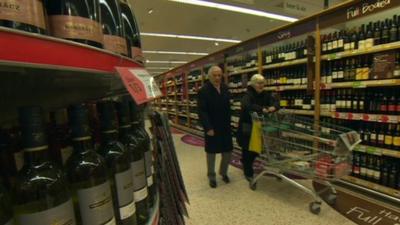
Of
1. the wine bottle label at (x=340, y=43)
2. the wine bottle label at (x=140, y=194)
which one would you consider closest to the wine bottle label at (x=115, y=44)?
the wine bottle label at (x=140, y=194)

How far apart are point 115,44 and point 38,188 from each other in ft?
1.41

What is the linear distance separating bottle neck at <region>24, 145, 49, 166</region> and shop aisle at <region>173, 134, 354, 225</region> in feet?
7.04

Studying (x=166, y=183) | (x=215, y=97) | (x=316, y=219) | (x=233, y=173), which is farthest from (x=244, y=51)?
(x=166, y=183)

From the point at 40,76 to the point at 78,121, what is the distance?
31cm

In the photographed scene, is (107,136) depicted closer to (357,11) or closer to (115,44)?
(115,44)

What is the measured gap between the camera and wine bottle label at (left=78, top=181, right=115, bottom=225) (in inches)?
21.4

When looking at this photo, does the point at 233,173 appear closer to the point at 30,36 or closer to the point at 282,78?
the point at 282,78

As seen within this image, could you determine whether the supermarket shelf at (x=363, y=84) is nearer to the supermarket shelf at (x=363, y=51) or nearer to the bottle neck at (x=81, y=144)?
the supermarket shelf at (x=363, y=51)

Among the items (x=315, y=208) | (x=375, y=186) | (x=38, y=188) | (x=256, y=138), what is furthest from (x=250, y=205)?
(x=38, y=188)

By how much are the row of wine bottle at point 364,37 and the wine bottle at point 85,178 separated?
10.3ft

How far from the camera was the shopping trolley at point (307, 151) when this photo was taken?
2225mm

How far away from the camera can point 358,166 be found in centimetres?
302

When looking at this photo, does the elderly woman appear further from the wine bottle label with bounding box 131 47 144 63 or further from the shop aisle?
the wine bottle label with bounding box 131 47 144 63

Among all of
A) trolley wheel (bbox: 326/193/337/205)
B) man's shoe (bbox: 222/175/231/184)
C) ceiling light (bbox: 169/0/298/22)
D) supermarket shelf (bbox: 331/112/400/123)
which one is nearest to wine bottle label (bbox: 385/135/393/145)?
supermarket shelf (bbox: 331/112/400/123)
